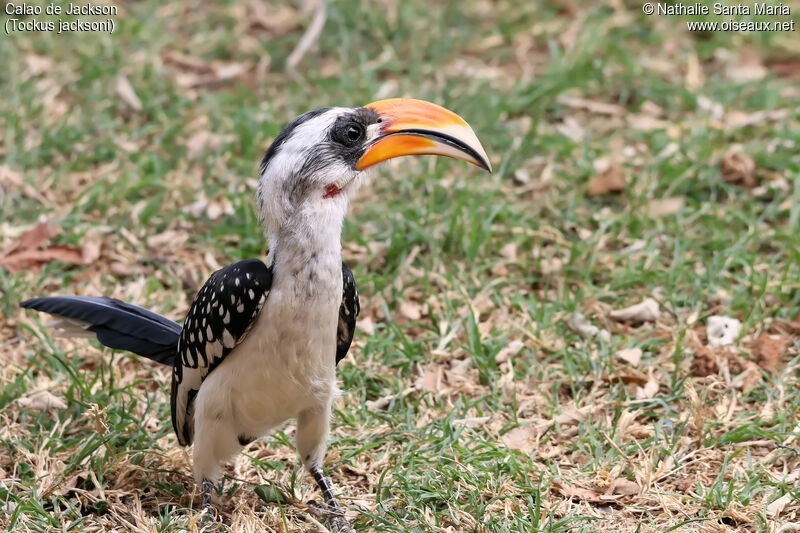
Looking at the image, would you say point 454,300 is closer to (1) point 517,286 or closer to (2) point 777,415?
(1) point 517,286

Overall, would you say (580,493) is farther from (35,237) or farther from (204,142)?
(204,142)

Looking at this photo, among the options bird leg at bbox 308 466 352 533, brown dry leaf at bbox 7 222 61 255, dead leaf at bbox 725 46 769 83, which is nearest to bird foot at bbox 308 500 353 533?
bird leg at bbox 308 466 352 533

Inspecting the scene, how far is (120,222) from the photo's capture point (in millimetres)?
5184

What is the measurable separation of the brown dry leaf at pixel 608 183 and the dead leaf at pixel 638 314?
3.35ft

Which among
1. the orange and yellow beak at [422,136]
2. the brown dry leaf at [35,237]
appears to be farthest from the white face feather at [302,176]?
the brown dry leaf at [35,237]

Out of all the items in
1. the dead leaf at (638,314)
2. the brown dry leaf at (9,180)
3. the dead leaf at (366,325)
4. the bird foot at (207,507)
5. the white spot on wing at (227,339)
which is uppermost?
the brown dry leaf at (9,180)

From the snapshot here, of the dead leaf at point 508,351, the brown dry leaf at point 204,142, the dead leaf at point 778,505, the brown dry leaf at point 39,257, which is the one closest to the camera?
the dead leaf at point 778,505

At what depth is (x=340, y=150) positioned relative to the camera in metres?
3.10

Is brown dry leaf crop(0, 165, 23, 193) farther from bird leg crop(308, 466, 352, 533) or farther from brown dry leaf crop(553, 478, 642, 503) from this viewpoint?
brown dry leaf crop(553, 478, 642, 503)

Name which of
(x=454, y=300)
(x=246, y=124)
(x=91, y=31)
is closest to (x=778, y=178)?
(x=454, y=300)

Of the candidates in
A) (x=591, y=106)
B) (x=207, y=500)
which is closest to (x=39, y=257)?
(x=207, y=500)

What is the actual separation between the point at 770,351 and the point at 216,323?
2484 millimetres

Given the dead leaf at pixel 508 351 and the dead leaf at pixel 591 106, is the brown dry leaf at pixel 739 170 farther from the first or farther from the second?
the dead leaf at pixel 508 351

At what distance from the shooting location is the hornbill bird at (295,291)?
3.02 meters
